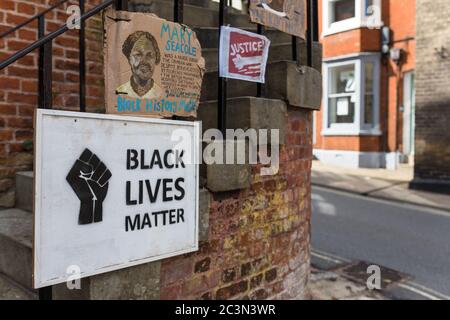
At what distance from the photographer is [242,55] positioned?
2684 mm

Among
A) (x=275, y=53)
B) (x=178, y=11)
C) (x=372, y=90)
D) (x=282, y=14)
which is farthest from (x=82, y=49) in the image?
(x=372, y=90)

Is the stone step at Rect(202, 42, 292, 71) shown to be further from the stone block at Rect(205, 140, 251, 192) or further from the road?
the road

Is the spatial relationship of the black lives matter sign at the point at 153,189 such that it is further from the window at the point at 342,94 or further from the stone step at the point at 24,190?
the window at the point at 342,94

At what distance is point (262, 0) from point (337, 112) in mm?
11560

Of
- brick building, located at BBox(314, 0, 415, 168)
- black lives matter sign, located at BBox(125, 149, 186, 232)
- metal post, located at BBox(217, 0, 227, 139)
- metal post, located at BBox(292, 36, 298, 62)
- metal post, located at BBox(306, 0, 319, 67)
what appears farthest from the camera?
brick building, located at BBox(314, 0, 415, 168)

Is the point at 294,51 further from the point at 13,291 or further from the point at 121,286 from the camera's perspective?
the point at 13,291

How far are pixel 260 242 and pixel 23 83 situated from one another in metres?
1.97

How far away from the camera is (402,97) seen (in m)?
12.8

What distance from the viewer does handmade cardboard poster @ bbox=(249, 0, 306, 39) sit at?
9.20 ft

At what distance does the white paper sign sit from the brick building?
11075mm

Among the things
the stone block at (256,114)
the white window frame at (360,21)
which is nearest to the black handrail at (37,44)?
the stone block at (256,114)

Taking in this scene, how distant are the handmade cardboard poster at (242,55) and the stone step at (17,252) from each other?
4.57 feet

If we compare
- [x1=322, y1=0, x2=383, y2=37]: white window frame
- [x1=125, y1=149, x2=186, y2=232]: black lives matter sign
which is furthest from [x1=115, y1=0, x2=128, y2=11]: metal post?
[x1=322, y1=0, x2=383, y2=37]: white window frame
